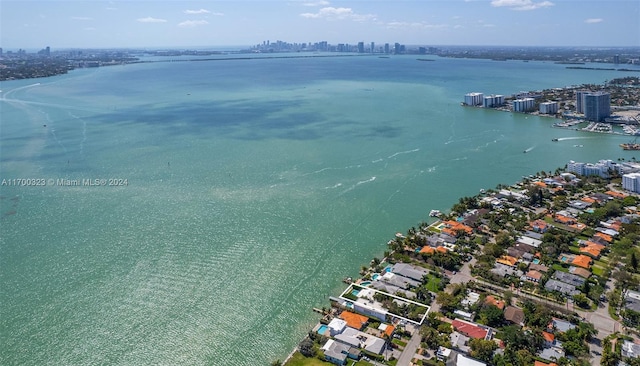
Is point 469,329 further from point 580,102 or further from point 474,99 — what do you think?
point 474,99

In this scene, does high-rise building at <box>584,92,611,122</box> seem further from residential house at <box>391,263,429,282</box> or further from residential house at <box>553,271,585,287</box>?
residential house at <box>391,263,429,282</box>

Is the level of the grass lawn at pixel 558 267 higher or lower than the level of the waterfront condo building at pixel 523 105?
lower

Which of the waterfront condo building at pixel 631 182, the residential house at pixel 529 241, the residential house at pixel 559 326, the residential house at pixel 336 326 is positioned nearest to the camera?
the residential house at pixel 559 326

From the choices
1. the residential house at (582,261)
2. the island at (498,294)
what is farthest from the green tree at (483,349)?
the residential house at (582,261)

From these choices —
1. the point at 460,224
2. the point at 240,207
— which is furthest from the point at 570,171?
the point at 240,207

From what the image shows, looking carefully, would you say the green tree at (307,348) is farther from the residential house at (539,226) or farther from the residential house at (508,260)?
the residential house at (539,226)

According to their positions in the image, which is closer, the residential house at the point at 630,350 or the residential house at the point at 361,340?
the residential house at the point at 630,350

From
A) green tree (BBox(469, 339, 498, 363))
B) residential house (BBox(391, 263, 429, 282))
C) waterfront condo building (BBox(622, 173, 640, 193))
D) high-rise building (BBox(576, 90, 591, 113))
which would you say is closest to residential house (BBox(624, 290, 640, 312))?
green tree (BBox(469, 339, 498, 363))
